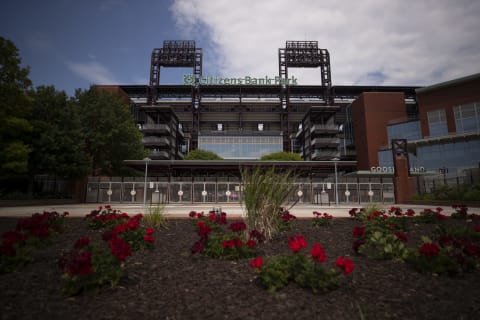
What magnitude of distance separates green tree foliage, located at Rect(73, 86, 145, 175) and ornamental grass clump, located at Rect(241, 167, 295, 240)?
81.8ft

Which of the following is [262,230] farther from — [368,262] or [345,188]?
[345,188]

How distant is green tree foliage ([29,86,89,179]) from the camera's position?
21.3 meters

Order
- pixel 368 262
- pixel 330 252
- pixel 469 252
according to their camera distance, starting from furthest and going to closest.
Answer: pixel 330 252, pixel 368 262, pixel 469 252

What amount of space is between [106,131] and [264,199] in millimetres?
26878

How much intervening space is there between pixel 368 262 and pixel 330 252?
85 cm

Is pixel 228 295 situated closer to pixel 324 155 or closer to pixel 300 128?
pixel 324 155

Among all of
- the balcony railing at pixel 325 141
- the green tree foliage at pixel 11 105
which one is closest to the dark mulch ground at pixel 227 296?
the green tree foliage at pixel 11 105

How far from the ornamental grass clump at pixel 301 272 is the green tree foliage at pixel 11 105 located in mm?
21362

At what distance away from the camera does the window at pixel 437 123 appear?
175 feet

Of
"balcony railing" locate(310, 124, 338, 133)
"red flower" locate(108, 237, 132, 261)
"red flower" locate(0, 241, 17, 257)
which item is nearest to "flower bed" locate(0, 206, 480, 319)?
"red flower" locate(0, 241, 17, 257)

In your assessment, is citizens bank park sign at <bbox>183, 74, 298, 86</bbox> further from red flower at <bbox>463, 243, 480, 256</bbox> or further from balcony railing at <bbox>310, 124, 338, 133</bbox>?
red flower at <bbox>463, 243, 480, 256</bbox>

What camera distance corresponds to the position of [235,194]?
2684cm

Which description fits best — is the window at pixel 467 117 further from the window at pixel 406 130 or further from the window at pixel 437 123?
the window at pixel 406 130

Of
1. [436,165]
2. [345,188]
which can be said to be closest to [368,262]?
[345,188]
